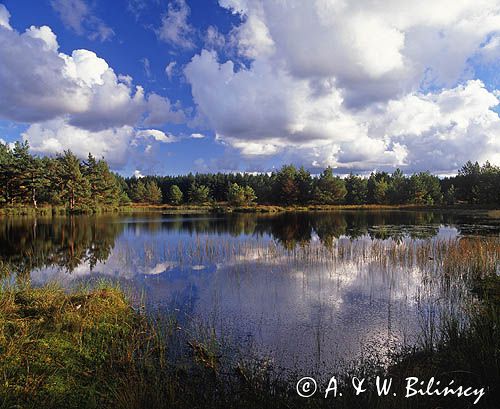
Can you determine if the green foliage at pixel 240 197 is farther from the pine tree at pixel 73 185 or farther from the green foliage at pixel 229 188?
the pine tree at pixel 73 185

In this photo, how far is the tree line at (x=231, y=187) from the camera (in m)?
65.8

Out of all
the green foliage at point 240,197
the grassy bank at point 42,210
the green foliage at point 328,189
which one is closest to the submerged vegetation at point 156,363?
the grassy bank at point 42,210

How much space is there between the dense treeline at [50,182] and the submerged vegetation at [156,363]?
63.7m

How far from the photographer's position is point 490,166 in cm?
10575

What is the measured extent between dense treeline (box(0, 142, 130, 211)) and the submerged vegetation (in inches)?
2508

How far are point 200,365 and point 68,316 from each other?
13.6 ft

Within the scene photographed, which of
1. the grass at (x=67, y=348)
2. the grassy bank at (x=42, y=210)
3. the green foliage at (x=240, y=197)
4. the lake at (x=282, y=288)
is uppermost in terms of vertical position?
the green foliage at (x=240, y=197)

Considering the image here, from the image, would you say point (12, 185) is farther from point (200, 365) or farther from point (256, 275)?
point (200, 365)

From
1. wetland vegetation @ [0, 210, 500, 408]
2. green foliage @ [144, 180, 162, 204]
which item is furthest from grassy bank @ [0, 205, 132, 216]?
wetland vegetation @ [0, 210, 500, 408]

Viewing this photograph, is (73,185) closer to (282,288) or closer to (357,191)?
(282,288)

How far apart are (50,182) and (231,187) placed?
49.9 meters

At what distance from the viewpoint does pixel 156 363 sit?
7738 millimetres

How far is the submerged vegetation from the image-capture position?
A: 5758 mm

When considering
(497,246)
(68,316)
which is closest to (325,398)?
(68,316)
